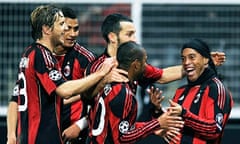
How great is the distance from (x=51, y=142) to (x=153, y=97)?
32.7 inches

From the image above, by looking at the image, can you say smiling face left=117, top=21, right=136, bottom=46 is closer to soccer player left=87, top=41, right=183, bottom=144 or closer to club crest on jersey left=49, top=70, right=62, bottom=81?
soccer player left=87, top=41, right=183, bottom=144

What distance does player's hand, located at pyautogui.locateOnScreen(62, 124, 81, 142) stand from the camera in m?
7.47

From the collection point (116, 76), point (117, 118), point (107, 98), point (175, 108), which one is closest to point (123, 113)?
point (117, 118)

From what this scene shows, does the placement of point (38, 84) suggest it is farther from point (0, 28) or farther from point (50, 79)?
point (0, 28)

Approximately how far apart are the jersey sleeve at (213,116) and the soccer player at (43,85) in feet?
2.73

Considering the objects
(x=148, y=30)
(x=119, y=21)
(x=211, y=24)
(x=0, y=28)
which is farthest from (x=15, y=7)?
(x=119, y=21)

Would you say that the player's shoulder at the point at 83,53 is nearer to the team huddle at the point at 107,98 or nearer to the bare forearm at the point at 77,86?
the team huddle at the point at 107,98

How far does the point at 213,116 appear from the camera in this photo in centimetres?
713

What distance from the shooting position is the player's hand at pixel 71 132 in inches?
294

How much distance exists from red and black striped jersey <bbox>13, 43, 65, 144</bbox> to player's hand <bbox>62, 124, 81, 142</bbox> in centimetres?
52

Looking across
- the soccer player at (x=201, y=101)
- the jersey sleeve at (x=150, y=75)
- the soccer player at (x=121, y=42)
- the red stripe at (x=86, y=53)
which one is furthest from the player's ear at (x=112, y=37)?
the soccer player at (x=201, y=101)

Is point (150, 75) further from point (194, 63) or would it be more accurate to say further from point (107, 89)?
point (107, 89)

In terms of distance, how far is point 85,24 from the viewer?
11.6m

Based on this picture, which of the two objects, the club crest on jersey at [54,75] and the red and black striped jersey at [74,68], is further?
the red and black striped jersey at [74,68]
